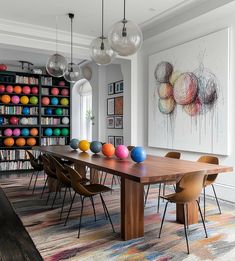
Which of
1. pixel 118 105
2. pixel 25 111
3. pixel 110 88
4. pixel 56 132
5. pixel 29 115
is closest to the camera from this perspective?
pixel 118 105

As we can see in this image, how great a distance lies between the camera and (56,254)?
2.48m

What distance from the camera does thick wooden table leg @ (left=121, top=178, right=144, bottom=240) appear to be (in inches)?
110

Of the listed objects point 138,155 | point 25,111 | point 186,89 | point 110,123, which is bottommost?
point 138,155

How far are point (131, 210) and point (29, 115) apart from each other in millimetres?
5537

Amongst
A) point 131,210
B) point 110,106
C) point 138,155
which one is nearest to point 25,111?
point 110,106

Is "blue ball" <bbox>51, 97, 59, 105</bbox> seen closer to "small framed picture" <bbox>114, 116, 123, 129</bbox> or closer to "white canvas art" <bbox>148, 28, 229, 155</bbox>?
"small framed picture" <bbox>114, 116, 123, 129</bbox>

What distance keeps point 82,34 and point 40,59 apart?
2461 mm

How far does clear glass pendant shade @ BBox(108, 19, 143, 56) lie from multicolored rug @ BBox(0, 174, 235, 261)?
6.60ft

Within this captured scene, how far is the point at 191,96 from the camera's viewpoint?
15.3 ft

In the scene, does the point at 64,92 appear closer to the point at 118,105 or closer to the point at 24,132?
the point at 24,132

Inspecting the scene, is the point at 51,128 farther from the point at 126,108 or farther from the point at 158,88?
the point at 158,88

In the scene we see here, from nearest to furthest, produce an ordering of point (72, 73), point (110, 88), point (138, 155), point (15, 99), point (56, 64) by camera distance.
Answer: point (138, 155) < point (56, 64) < point (72, 73) < point (15, 99) < point (110, 88)

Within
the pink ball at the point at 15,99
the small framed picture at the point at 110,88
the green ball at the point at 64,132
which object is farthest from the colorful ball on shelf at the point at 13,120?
the small framed picture at the point at 110,88

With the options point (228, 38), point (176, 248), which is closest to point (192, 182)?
point (176, 248)
